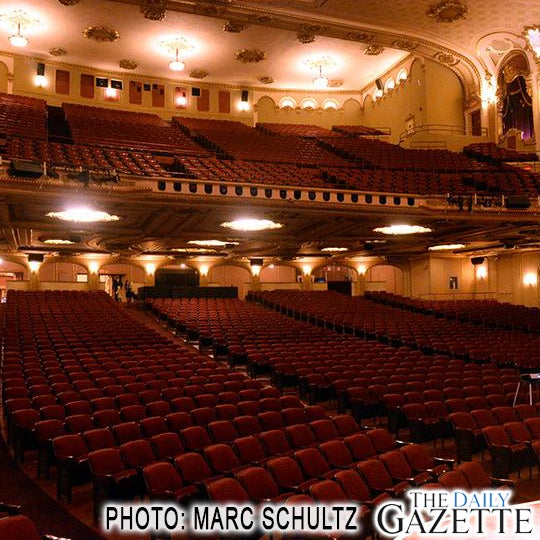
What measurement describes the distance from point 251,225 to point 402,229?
3.89 metres

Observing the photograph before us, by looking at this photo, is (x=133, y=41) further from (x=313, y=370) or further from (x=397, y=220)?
(x=313, y=370)

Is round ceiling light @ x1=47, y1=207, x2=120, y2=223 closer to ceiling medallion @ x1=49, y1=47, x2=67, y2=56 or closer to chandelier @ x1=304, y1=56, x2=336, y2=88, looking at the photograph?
ceiling medallion @ x1=49, y1=47, x2=67, y2=56

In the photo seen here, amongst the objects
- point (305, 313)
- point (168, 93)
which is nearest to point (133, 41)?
point (168, 93)

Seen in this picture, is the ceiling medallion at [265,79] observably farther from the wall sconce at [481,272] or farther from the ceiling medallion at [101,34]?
the wall sconce at [481,272]

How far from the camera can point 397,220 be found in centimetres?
1265

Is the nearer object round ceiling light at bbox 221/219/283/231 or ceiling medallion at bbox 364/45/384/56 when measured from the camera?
round ceiling light at bbox 221/219/283/231

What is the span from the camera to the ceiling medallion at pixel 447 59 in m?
16.6

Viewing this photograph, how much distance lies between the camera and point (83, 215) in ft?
37.1

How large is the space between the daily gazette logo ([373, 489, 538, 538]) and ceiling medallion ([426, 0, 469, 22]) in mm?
13179

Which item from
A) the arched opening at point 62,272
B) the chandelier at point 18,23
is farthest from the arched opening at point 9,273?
the chandelier at point 18,23

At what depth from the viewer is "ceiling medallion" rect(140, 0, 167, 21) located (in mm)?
13508

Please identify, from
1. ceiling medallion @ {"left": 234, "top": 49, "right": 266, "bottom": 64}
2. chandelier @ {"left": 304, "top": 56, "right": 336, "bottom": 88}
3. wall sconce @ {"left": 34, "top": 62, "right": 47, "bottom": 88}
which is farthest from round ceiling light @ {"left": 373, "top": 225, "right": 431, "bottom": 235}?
wall sconce @ {"left": 34, "top": 62, "right": 47, "bottom": 88}

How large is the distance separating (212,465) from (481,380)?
4758 millimetres

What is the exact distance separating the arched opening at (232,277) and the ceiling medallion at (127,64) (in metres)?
7.72
